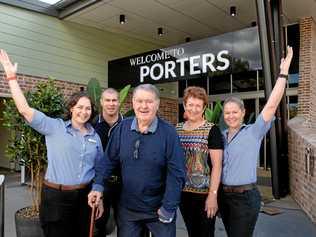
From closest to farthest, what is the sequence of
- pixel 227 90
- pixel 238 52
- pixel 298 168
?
pixel 298 168 → pixel 238 52 → pixel 227 90

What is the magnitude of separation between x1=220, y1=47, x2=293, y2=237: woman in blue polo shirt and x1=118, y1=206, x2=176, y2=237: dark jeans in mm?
488

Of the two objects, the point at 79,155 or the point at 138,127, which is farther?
the point at 79,155

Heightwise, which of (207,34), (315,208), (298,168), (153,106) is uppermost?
(207,34)

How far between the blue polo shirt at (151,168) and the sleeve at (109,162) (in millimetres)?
11

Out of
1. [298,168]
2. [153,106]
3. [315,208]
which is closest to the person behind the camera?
[153,106]

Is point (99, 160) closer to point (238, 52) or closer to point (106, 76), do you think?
point (238, 52)

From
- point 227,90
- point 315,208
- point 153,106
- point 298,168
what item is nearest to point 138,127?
point 153,106

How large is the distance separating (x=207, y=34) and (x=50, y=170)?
8062mm

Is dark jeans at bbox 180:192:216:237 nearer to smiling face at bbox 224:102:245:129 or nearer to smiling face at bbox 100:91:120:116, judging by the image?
smiling face at bbox 224:102:245:129

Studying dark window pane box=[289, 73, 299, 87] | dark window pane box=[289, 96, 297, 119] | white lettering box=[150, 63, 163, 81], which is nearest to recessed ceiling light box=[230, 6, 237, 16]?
white lettering box=[150, 63, 163, 81]

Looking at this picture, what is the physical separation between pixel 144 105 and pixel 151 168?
39 centimetres

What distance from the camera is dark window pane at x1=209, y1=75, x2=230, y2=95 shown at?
10.2m

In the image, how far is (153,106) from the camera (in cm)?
213

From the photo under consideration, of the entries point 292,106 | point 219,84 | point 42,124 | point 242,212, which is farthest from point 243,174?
point 219,84
